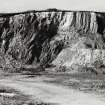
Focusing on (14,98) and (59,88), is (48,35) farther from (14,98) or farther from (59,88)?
(14,98)

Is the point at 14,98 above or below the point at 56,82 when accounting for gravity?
above

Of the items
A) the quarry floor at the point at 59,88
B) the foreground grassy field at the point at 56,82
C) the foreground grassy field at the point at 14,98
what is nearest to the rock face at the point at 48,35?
the foreground grassy field at the point at 56,82

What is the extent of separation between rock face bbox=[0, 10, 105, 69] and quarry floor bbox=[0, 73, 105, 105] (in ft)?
13.3

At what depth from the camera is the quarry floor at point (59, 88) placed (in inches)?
624

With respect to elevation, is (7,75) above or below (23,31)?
below

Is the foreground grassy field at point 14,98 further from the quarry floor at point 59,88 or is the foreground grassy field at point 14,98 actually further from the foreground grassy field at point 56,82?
the quarry floor at point 59,88

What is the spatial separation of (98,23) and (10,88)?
12.7m

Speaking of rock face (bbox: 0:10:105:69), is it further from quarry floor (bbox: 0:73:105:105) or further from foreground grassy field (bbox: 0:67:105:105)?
quarry floor (bbox: 0:73:105:105)

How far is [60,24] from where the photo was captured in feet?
94.9

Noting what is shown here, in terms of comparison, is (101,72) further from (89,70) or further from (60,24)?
(60,24)

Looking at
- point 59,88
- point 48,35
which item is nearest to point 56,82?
point 59,88

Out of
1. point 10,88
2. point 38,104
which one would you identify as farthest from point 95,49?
point 38,104

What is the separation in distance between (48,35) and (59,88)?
10.6m

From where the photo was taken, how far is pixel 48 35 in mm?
28578
